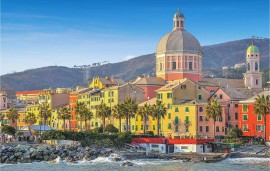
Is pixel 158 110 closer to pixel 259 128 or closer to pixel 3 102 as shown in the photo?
pixel 259 128

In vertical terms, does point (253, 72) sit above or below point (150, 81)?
above

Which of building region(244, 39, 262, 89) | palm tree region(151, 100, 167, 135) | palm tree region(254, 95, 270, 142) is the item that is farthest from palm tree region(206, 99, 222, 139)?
building region(244, 39, 262, 89)

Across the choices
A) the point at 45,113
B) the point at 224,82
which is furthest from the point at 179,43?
the point at 45,113

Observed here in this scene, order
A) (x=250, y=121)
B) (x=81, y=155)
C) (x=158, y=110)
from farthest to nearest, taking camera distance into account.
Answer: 1. (x=158, y=110)
2. (x=250, y=121)
3. (x=81, y=155)

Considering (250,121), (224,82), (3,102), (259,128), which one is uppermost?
(224,82)

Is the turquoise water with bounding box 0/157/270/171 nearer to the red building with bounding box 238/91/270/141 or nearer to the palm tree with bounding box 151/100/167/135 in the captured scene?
the red building with bounding box 238/91/270/141

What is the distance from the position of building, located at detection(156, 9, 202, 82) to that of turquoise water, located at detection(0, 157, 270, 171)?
1941 inches

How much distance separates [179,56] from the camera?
130 metres

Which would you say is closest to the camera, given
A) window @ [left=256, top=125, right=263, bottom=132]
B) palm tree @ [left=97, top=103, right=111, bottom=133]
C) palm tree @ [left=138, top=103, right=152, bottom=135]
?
window @ [left=256, top=125, right=263, bottom=132]

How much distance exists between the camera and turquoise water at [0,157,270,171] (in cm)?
7280

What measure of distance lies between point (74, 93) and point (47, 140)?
133ft

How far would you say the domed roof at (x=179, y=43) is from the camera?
13000cm

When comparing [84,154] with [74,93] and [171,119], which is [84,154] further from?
[74,93]

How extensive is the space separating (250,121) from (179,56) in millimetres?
30101
